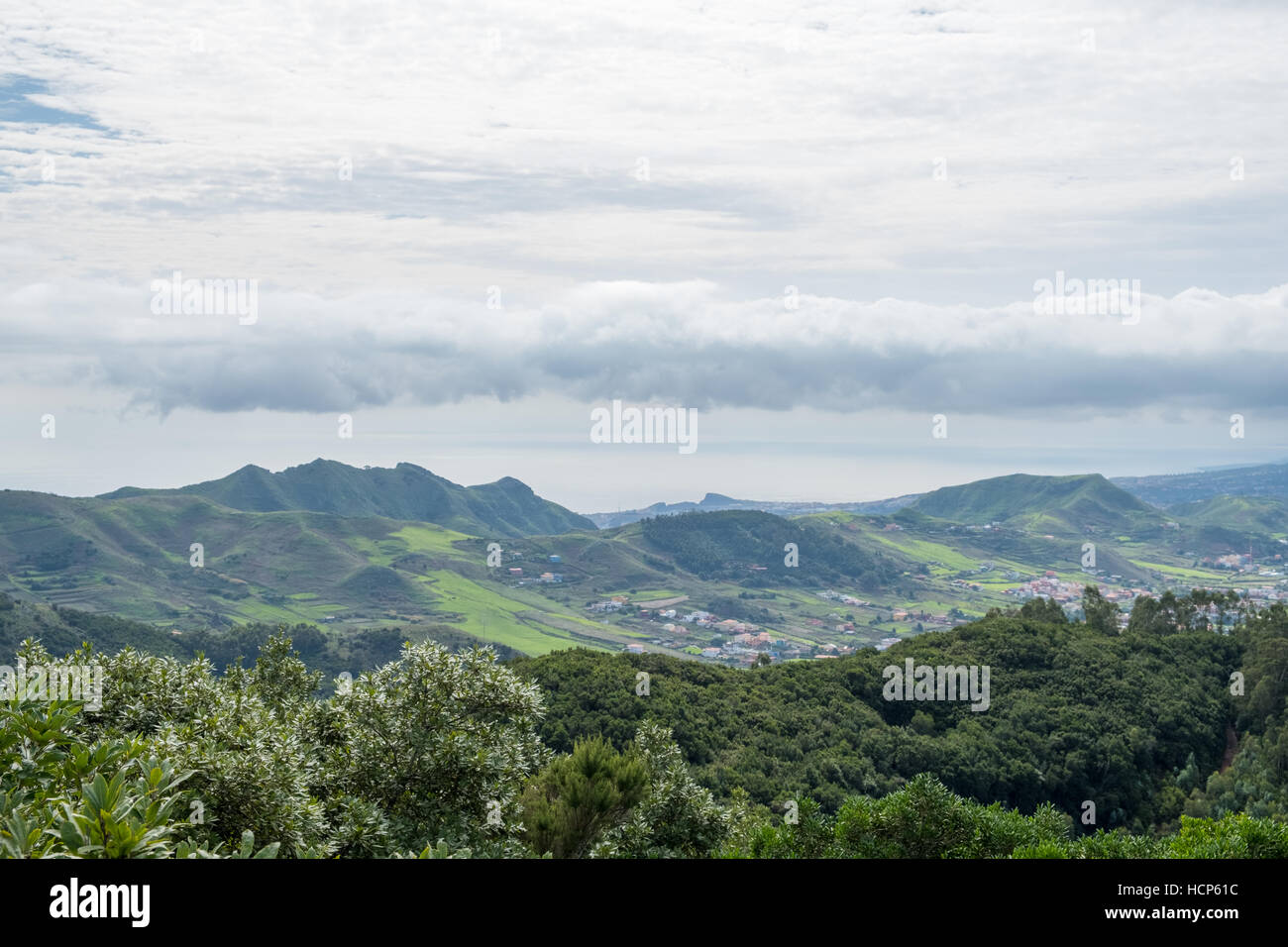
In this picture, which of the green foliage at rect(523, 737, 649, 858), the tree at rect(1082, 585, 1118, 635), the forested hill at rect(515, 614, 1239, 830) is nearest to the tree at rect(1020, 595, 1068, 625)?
the tree at rect(1082, 585, 1118, 635)

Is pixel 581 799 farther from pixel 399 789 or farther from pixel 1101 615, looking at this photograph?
pixel 1101 615

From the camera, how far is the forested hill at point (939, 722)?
6191 centimetres

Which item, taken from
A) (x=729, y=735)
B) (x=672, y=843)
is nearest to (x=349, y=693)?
(x=672, y=843)

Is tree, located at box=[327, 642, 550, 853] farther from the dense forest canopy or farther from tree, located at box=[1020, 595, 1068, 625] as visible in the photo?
tree, located at box=[1020, 595, 1068, 625]

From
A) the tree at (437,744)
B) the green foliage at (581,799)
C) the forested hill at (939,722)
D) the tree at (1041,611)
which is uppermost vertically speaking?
the tree at (437,744)

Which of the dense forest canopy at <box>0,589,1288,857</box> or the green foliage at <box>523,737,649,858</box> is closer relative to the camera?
the dense forest canopy at <box>0,589,1288,857</box>

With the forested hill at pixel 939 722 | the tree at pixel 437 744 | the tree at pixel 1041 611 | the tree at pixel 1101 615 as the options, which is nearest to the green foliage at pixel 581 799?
the tree at pixel 437 744

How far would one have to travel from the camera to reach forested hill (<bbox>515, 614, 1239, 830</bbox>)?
61906 millimetres

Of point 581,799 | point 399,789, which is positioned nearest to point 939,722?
point 581,799

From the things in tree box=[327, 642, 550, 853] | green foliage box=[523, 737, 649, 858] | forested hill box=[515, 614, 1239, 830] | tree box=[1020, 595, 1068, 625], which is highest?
tree box=[327, 642, 550, 853]

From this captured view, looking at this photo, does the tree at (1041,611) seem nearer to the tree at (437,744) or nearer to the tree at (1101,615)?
the tree at (1101,615)

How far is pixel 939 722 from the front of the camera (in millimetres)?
76375
